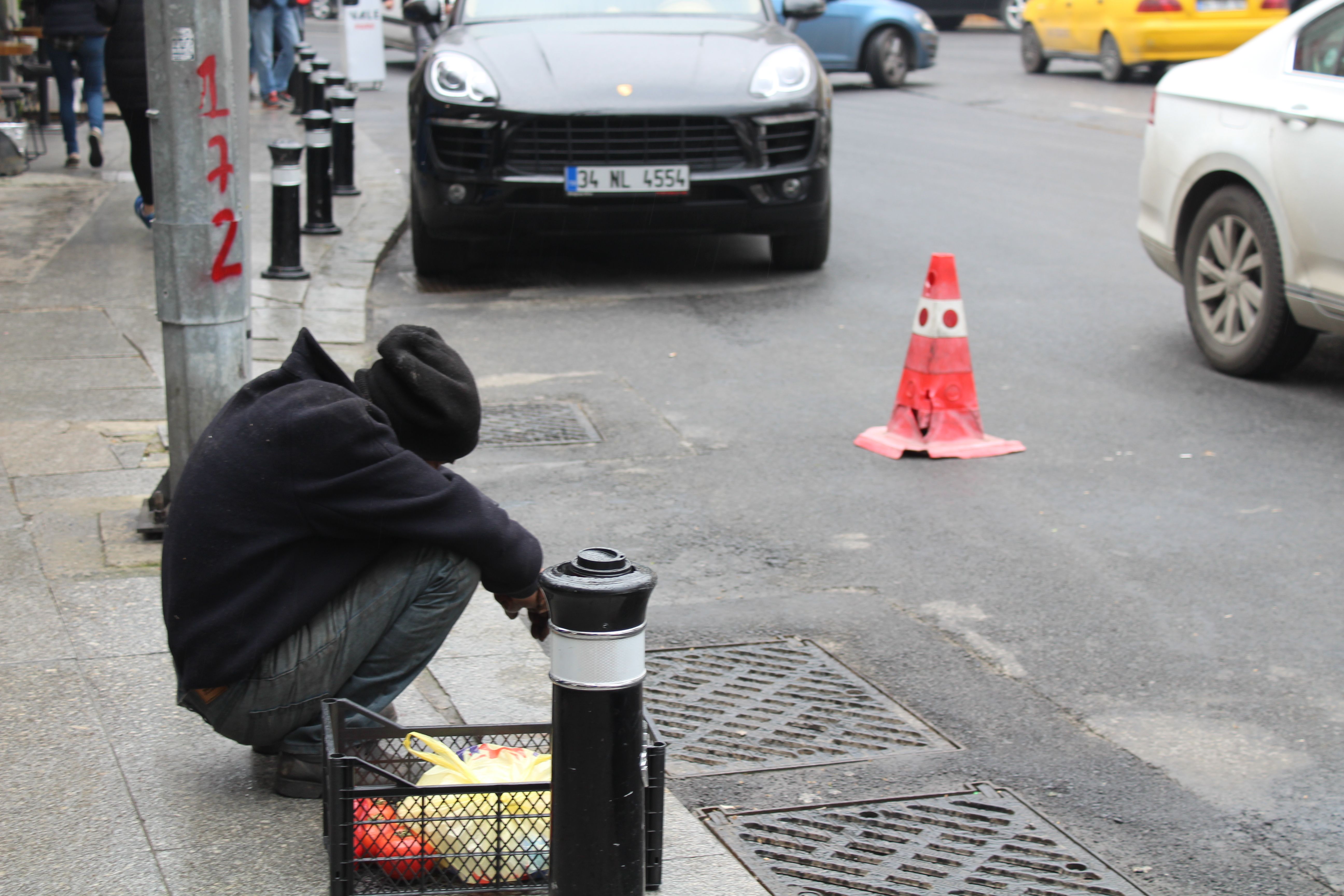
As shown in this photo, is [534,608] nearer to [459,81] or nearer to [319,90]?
[459,81]

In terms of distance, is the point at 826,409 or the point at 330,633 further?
the point at 826,409

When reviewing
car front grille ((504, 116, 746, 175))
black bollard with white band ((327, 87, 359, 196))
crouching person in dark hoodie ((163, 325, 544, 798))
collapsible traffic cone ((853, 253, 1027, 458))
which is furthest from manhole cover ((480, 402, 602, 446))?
black bollard with white band ((327, 87, 359, 196))

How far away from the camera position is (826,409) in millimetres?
6332

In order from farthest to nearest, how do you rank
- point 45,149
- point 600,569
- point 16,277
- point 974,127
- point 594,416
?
point 974,127, point 45,149, point 16,277, point 594,416, point 600,569

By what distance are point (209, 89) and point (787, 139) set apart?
4474 mm

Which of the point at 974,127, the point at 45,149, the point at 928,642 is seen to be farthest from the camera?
the point at 974,127

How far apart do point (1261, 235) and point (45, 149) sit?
9.64m

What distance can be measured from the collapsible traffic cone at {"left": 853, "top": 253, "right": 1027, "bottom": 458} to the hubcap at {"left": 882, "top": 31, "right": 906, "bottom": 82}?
14.2 m

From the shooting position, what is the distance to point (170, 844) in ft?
9.60

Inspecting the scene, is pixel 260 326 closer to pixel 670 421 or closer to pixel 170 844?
pixel 670 421

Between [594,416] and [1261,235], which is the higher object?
[1261,235]

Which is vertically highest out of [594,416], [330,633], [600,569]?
[600,569]

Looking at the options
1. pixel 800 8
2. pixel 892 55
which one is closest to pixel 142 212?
pixel 800 8

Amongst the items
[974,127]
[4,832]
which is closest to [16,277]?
[4,832]
